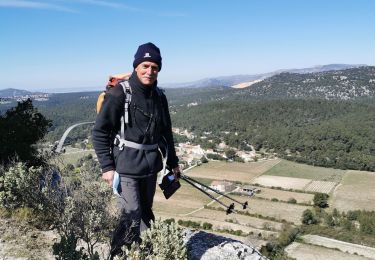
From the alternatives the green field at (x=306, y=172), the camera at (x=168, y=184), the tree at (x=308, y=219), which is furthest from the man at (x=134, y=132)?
the green field at (x=306, y=172)

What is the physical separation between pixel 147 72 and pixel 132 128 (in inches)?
23.2

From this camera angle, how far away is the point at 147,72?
3811mm

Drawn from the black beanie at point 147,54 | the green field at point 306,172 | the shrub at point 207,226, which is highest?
the black beanie at point 147,54

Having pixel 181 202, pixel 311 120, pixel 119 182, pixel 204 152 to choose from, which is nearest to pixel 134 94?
pixel 119 182

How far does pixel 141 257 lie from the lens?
383 centimetres

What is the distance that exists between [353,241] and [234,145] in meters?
69.4

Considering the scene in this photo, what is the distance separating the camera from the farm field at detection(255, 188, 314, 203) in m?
51.3

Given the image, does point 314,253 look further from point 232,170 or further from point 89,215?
point 232,170

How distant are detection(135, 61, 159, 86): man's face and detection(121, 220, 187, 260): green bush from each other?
1536 millimetres

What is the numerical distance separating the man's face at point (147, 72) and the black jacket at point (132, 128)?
57 millimetres

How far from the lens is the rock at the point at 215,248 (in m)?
5.00

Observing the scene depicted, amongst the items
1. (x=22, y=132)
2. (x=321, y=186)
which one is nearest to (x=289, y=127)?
(x=321, y=186)

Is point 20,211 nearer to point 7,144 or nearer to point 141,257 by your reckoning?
point 141,257

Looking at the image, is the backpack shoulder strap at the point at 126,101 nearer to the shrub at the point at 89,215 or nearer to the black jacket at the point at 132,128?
the black jacket at the point at 132,128
